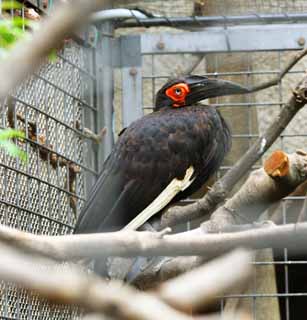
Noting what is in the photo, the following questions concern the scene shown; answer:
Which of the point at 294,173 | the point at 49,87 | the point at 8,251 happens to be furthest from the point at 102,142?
the point at 8,251

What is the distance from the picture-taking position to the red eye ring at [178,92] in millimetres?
2701

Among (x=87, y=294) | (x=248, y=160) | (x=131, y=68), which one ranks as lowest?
(x=87, y=294)

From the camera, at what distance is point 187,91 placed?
2.72 m

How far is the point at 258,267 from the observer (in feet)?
8.70

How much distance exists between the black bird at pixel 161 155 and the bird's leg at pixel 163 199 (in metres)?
0.01

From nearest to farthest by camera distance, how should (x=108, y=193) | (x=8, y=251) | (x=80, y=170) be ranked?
(x=8, y=251) < (x=108, y=193) < (x=80, y=170)

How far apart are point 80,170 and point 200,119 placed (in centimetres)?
42

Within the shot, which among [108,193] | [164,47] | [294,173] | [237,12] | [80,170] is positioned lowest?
[294,173]

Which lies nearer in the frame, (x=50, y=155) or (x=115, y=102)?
(x=50, y=155)

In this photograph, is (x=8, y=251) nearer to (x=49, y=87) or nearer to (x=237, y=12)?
(x=49, y=87)

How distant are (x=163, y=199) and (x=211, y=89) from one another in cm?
44

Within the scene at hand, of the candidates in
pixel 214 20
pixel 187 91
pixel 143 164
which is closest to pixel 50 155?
pixel 143 164

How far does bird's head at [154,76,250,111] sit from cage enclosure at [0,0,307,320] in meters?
0.08

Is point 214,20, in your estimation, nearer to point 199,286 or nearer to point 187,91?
point 187,91
